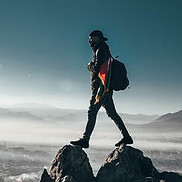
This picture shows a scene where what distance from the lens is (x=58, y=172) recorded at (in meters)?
18.5

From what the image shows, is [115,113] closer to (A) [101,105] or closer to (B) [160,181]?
(A) [101,105]

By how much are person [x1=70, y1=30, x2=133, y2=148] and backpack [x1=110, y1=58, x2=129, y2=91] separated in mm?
364

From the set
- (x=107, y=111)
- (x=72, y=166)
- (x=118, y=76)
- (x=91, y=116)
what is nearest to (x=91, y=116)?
(x=91, y=116)

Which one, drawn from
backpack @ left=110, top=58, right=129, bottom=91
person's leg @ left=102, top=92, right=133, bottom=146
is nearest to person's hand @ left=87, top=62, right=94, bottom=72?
backpack @ left=110, top=58, right=129, bottom=91

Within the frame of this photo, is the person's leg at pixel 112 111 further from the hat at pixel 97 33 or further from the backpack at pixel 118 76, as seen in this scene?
the hat at pixel 97 33

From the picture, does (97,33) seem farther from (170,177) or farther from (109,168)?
(170,177)

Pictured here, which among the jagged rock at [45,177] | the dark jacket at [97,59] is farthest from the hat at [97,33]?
the jagged rock at [45,177]

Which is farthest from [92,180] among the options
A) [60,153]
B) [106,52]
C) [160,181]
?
[106,52]

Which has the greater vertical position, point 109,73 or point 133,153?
point 109,73

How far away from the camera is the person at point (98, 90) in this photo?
18.3m

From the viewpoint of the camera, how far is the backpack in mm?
18484

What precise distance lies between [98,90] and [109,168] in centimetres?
430

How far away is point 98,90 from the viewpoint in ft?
60.8

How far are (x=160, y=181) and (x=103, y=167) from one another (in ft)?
10.5
